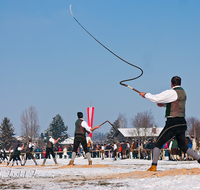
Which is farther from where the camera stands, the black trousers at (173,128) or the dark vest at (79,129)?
the dark vest at (79,129)

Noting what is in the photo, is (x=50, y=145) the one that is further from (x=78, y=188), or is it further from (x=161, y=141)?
(x=78, y=188)

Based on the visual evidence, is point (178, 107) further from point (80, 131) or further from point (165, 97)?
point (80, 131)

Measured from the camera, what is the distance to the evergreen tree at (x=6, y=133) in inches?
3095

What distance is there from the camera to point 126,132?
270 ft

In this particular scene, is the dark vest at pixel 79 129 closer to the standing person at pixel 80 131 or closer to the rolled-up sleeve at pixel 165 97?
the standing person at pixel 80 131

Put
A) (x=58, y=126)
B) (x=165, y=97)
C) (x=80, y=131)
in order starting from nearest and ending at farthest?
(x=165, y=97), (x=80, y=131), (x=58, y=126)

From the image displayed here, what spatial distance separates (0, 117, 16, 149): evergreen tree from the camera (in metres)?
78.6

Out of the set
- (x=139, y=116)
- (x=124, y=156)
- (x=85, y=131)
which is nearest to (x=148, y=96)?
(x=85, y=131)

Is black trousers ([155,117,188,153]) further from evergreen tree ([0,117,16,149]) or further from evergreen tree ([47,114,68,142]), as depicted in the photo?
evergreen tree ([47,114,68,142])

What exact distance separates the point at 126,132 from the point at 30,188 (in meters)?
77.9

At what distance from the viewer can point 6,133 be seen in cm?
Result: 7950

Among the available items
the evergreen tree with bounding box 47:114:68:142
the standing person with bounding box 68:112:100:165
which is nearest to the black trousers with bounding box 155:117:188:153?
the standing person with bounding box 68:112:100:165

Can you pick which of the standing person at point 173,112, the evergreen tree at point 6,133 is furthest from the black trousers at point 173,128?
the evergreen tree at point 6,133

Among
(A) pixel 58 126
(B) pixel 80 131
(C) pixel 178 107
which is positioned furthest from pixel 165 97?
(A) pixel 58 126
